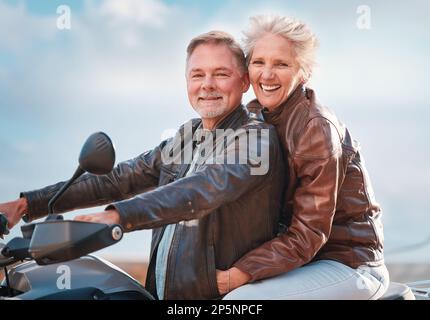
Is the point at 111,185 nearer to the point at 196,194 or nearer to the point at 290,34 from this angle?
the point at 196,194

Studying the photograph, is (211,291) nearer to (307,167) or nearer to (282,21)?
(307,167)

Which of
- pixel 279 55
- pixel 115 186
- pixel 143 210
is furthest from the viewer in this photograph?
pixel 115 186

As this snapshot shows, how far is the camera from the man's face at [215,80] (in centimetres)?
253

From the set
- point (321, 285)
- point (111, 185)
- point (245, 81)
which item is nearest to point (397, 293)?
point (321, 285)

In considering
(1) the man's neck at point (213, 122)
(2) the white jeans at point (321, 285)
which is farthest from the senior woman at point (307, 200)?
(1) the man's neck at point (213, 122)

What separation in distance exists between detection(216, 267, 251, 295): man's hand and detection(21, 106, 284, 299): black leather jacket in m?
0.02

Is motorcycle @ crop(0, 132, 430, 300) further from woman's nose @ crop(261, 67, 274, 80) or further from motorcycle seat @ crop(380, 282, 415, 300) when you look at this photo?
woman's nose @ crop(261, 67, 274, 80)

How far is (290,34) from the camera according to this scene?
247cm

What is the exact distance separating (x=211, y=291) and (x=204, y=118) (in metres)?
0.70

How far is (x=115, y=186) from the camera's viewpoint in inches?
111

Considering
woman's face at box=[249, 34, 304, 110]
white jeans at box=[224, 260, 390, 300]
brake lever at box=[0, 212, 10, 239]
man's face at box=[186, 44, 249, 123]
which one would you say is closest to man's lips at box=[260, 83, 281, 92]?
woman's face at box=[249, 34, 304, 110]

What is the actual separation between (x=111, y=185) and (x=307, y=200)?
90 cm
